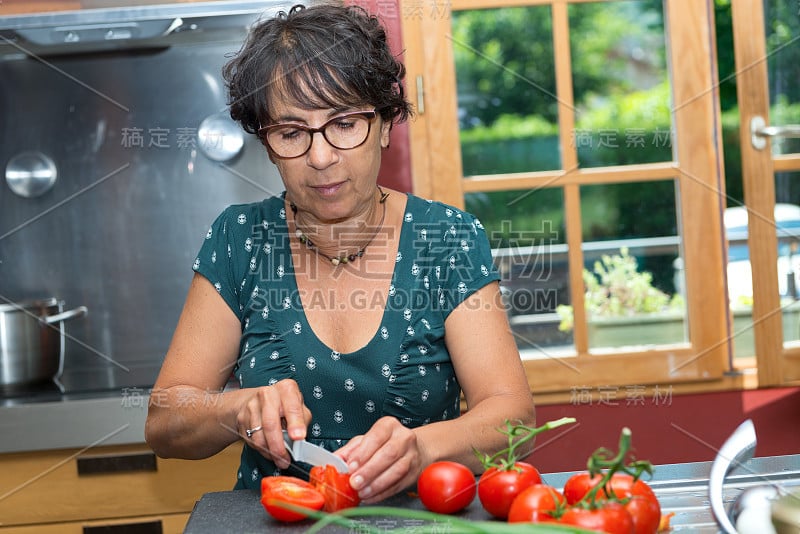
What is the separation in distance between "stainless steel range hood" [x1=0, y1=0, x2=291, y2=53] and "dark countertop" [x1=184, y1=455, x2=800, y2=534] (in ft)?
3.42

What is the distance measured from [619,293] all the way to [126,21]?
4.23ft

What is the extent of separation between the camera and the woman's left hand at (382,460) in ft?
3.05

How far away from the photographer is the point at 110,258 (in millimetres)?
2059

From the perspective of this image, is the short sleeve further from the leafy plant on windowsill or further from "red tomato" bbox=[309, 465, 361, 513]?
the leafy plant on windowsill

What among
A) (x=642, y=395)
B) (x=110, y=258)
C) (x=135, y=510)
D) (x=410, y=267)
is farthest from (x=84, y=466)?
(x=642, y=395)

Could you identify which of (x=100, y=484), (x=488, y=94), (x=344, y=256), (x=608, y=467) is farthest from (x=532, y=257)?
(x=608, y=467)

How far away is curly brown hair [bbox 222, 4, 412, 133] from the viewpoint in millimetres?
1180

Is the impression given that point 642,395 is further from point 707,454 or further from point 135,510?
point 135,510

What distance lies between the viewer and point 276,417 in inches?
39.6

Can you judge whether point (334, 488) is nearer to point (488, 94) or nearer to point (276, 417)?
point (276, 417)

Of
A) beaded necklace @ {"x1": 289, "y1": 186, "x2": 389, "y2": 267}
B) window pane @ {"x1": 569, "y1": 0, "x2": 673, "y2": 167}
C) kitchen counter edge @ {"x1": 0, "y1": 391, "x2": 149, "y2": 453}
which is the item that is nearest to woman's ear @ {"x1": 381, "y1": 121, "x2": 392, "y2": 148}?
beaded necklace @ {"x1": 289, "y1": 186, "x2": 389, "y2": 267}

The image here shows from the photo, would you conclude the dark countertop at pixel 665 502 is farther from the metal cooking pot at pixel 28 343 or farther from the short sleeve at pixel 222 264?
the metal cooking pot at pixel 28 343

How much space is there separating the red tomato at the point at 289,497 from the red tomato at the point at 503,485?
0.54 ft

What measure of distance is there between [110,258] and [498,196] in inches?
36.8
